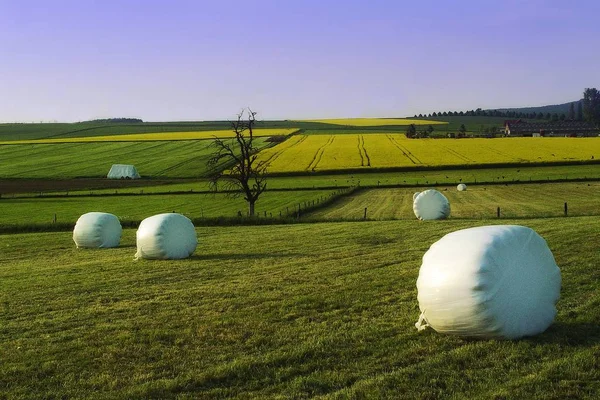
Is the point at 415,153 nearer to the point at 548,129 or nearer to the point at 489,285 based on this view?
the point at 548,129

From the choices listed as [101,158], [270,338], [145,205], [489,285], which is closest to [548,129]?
[101,158]

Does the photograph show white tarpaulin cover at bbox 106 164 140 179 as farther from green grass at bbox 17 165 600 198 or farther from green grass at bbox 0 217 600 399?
green grass at bbox 0 217 600 399

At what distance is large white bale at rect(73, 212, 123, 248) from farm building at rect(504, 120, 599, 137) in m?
143

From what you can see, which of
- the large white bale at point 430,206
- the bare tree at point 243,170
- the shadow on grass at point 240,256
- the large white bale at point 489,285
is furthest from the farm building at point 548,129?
the large white bale at point 489,285

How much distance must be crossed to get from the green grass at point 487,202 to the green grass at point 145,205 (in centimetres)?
389

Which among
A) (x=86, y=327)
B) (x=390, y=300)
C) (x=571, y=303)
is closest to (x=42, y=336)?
(x=86, y=327)

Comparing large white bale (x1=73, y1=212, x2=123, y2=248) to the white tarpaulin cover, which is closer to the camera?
large white bale (x1=73, y1=212, x2=123, y2=248)

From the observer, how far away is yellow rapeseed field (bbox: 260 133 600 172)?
82.9m

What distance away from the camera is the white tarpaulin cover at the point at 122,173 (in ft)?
280

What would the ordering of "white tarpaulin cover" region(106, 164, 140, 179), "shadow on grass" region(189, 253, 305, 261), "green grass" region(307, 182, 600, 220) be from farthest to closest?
"white tarpaulin cover" region(106, 164, 140, 179)
"green grass" region(307, 182, 600, 220)
"shadow on grass" region(189, 253, 305, 261)

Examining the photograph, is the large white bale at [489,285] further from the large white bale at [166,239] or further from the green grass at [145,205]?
the green grass at [145,205]

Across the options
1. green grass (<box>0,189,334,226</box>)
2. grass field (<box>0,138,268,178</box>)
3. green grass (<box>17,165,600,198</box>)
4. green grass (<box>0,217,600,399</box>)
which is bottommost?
green grass (<box>0,189,334,226</box>)

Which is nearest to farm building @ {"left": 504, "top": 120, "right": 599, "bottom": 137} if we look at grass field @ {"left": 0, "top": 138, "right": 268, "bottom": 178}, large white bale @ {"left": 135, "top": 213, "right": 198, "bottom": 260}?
grass field @ {"left": 0, "top": 138, "right": 268, "bottom": 178}

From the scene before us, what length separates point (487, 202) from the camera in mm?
46156
